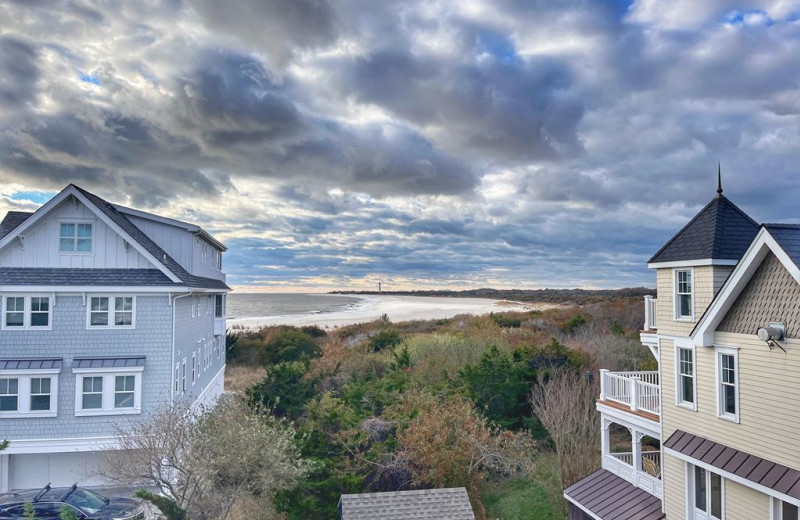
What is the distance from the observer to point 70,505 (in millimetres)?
16188

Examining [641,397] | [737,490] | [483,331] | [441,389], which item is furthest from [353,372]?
[737,490]

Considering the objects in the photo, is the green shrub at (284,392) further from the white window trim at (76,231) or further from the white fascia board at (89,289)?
the white window trim at (76,231)

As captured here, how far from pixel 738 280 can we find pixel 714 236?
1.97 meters

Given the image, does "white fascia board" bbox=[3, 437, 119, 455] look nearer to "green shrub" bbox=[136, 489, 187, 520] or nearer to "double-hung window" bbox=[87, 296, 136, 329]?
"double-hung window" bbox=[87, 296, 136, 329]

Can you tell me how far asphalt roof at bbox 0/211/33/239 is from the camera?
2136 centimetres

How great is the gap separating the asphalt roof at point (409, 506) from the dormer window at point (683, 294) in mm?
7703

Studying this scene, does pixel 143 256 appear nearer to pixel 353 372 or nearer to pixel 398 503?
pixel 398 503

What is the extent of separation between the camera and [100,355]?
19406mm

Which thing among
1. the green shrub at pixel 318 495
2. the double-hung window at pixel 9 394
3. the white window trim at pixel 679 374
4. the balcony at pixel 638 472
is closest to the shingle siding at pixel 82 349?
the double-hung window at pixel 9 394

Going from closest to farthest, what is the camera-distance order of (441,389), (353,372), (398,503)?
(398,503)
(441,389)
(353,372)

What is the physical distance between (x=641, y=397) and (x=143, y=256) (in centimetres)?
1772

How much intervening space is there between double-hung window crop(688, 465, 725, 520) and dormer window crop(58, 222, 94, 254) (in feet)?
67.7

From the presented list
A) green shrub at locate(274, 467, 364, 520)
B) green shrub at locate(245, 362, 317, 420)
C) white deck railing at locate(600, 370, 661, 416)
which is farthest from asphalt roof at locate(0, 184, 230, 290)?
white deck railing at locate(600, 370, 661, 416)

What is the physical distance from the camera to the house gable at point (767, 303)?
10898mm
